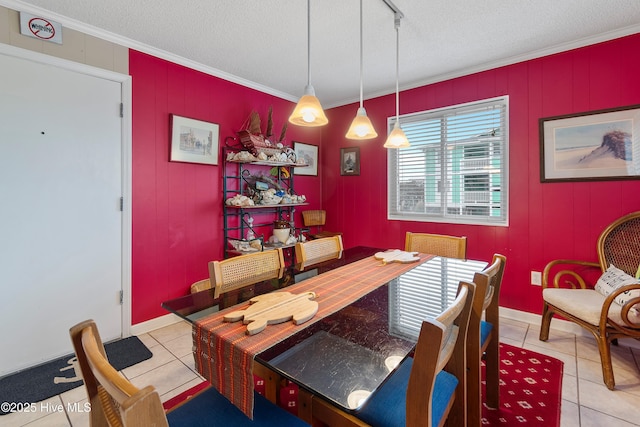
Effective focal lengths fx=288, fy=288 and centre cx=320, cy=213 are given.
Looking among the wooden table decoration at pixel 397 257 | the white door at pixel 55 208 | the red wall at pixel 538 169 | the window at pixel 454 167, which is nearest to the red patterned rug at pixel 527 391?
the red wall at pixel 538 169

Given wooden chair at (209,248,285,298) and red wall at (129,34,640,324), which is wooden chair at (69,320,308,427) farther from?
red wall at (129,34,640,324)

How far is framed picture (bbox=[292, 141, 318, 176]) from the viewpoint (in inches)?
153

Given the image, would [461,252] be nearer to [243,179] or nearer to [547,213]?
[547,213]

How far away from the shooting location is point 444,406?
100 centimetres

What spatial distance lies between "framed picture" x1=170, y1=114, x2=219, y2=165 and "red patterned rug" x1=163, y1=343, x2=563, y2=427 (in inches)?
77.4

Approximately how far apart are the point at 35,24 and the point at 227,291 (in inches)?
92.0

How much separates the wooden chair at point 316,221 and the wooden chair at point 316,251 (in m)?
1.61

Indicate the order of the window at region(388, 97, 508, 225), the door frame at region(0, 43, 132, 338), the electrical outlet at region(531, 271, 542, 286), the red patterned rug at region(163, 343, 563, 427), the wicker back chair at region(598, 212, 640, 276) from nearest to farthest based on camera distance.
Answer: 1. the red patterned rug at region(163, 343, 563, 427)
2. the wicker back chair at region(598, 212, 640, 276)
3. the door frame at region(0, 43, 132, 338)
4. the electrical outlet at region(531, 271, 542, 286)
5. the window at region(388, 97, 508, 225)

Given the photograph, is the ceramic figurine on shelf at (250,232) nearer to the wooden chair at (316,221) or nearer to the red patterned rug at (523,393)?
the wooden chair at (316,221)

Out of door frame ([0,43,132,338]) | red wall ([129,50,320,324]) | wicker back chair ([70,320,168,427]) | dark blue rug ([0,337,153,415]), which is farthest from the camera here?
red wall ([129,50,320,324])

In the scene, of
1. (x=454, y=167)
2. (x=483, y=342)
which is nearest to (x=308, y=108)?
(x=483, y=342)

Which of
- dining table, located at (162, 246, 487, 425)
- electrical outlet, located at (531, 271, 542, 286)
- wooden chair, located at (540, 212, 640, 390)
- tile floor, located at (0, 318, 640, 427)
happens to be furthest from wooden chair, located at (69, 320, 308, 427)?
electrical outlet, located at (531, 271, 542, 286)

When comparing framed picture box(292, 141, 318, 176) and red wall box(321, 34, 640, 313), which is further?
framed picture box(292, 141, 318, 176)

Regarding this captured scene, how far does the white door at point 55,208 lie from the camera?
1.96 m
